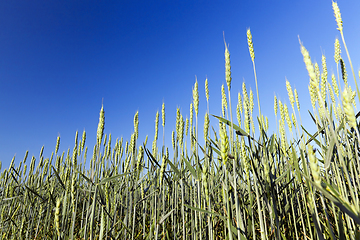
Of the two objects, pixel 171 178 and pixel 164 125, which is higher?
pixel 164 125

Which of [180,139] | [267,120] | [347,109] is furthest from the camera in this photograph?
[267,120]

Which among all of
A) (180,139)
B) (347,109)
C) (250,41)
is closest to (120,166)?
(180,139)

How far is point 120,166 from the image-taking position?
221 centimetres

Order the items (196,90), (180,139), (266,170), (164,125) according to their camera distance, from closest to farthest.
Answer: (266,170) → (196,90) → (180,139) → (164,125)

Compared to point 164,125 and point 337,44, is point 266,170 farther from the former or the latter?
point 337,44

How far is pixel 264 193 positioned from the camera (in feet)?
3.11

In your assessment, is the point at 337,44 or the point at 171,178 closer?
the point at 337,44

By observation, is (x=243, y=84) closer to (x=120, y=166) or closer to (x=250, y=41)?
(x=250, y=41)

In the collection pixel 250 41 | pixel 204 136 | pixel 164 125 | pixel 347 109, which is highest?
pixel 250 41

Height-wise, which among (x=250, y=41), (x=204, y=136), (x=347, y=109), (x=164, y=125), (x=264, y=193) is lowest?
(x=264, y=193)

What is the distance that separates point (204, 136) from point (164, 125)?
0.51 m

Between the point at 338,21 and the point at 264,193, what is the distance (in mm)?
905

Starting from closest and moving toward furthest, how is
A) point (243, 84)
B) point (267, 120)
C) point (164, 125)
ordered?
point (243, 84) < point (164, 125) < point (267, 120)

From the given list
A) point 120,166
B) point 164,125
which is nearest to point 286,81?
point 164,125
